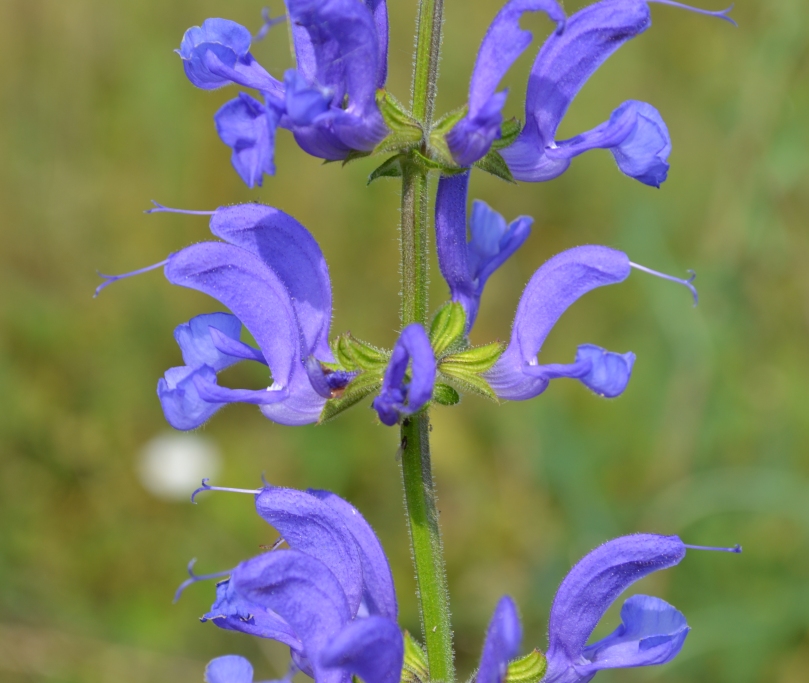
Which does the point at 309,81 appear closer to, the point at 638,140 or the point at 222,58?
the point at 222,58

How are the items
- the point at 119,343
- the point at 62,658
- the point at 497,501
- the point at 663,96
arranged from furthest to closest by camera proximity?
1. the point at 663,96
2. the point at 119,343
3. the point at 497,501
4. the point at 62,658

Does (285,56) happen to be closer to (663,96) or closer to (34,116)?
(34,116)

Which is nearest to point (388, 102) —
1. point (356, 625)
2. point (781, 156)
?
point (356, 625)

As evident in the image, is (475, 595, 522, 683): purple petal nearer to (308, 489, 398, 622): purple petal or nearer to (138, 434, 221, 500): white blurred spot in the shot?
(308, 489, 398, 622): purple petal

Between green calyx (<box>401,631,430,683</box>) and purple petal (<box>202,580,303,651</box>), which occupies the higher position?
purple petal (<box>202,580,303,651</box>)

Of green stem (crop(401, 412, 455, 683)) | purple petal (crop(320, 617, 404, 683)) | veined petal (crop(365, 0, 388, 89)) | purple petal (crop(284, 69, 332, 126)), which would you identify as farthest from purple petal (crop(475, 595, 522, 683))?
veined petal (crop(365, 0, 388, 89))

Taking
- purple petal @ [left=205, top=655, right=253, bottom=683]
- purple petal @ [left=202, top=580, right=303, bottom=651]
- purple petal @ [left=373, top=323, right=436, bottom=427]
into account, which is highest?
purple petal @ [left=373, top=323, right=436, bottom=427]

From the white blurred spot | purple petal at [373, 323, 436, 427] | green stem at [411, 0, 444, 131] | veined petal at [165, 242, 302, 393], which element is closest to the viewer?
purple petal at [373, 323, 436, 427]
